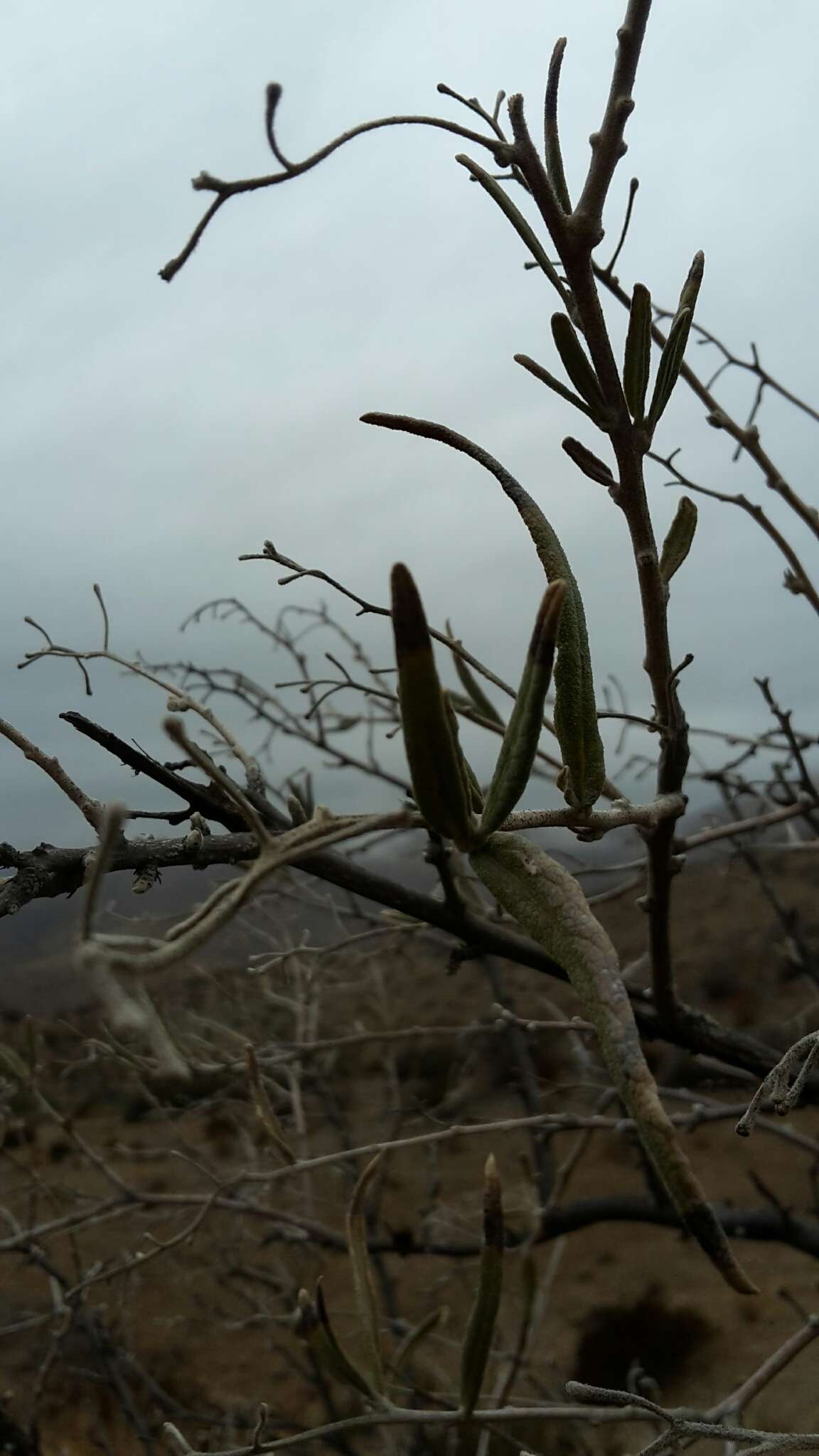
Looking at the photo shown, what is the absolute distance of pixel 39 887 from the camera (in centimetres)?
34

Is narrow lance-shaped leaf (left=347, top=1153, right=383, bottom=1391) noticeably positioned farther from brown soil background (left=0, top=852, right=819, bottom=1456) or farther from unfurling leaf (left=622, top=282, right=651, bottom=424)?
unfurling leaf (left=622, top=282, right=651, bottom=424)

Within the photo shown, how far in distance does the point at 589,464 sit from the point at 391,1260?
162 inches

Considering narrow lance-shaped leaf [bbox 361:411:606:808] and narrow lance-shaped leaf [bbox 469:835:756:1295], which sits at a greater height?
narrow lance-shaped leaf [bbox 361:411:606:808]

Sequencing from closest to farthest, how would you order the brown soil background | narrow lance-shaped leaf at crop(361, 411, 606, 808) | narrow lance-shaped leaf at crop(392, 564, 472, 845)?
narrow lance-shaped leaf at crop(392, 564, 472, 845), narrow lance-shaped leaf at crop(361, 411, 606, 808), the brown soil background

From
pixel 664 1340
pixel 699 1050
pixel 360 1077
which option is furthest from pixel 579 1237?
pixel 699 1050

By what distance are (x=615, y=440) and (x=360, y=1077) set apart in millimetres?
5793

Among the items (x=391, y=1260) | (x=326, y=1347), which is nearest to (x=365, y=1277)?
(x=326, y=1347)

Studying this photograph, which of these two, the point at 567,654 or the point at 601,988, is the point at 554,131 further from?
the point at 601,988

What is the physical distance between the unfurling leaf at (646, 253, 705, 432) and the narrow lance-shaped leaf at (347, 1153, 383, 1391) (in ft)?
1.77

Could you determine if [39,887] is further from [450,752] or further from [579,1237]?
[579,1237]

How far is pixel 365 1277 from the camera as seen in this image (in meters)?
0.69

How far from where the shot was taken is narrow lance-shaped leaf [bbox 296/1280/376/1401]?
0.66 metres

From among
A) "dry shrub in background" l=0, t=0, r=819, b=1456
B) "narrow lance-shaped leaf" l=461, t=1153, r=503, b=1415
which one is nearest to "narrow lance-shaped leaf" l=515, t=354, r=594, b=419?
"dry shrub in background" l=0, t=0, r=819, b=1456

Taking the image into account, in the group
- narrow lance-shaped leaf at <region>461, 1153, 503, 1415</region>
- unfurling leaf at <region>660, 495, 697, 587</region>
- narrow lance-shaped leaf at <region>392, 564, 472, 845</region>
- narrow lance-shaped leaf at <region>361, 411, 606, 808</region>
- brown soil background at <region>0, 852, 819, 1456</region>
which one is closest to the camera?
narrow lance-shaped leaf at <region>392, 564, 472, 845</region>
